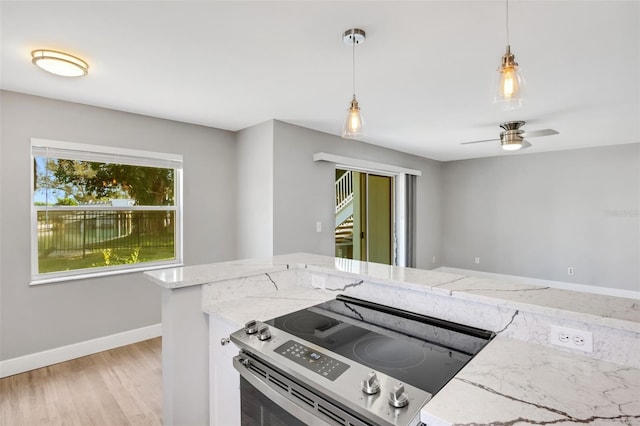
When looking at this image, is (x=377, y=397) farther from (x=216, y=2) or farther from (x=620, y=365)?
(x=216, y=2)

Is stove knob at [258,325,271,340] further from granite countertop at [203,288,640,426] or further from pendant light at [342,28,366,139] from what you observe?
pendant light at [342,28,366,139]

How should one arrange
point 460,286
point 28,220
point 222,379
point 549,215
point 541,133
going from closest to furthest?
point 460,286, point 222,379, point 28,220, point 541,133, point 549,215

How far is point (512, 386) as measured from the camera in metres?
0.92

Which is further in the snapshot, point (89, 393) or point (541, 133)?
point (541, 133)

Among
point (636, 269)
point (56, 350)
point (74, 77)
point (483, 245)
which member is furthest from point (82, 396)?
point (636, 269)

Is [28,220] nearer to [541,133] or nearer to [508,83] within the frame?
[508,83]

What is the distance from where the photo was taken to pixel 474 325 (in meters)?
1.31

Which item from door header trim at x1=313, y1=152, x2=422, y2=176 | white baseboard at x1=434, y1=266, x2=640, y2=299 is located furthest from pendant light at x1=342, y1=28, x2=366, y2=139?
white baseboard at x1=434, y1=266, x2=640, y2=299

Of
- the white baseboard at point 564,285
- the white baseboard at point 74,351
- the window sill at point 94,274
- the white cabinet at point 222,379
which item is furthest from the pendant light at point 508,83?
the white baseboard at point 564,285

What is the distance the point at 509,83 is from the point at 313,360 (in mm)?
1364

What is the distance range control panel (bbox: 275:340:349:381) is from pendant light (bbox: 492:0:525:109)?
1.28m

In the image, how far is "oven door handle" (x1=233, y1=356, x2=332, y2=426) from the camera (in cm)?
103

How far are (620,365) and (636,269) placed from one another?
5.45m

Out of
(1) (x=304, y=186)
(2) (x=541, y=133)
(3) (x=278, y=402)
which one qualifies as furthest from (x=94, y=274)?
(2) (x=541, y=133)
